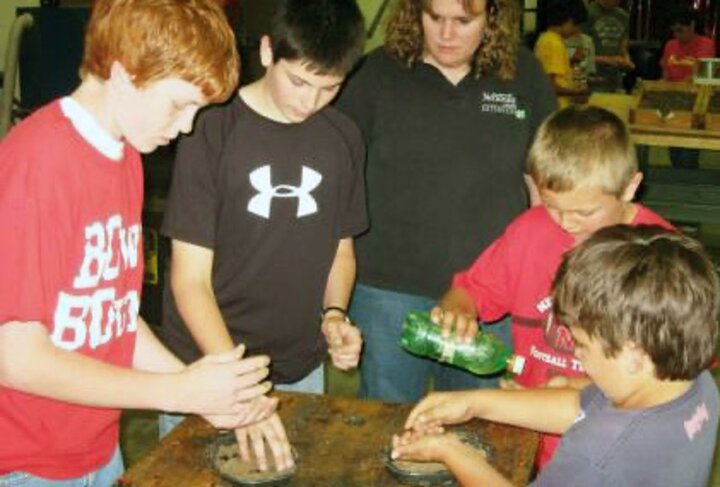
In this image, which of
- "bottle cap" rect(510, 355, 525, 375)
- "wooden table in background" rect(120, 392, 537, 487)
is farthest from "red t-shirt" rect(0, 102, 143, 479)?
"bottle cap" rect(510, 355, 525, 375)

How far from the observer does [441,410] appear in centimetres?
155

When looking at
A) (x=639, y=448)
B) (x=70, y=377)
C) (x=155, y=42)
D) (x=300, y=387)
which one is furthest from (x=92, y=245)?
(x=639, y=448)

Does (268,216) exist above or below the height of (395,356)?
above

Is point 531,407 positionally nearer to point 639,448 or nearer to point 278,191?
point 639,448

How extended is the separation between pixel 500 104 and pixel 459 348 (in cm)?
61

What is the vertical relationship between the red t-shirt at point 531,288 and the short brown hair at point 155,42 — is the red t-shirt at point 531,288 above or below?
below

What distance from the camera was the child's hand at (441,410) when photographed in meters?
1.54

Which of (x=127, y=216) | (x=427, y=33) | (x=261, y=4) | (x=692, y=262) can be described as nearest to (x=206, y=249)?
(x=127, y=216)

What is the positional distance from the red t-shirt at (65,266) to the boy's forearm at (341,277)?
0.49 metres

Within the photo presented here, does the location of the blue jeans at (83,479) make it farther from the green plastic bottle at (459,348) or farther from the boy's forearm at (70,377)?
the green plastic bottle at (459,348)

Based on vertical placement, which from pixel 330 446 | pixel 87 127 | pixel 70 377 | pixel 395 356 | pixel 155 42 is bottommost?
pixel 395 356

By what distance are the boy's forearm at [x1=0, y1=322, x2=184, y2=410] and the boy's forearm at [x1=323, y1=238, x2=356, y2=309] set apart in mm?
606

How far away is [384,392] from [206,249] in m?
0.69

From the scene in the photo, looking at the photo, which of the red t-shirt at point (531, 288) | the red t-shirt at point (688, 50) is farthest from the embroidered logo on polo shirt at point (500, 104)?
the red t-shirt at point (688, 50)
